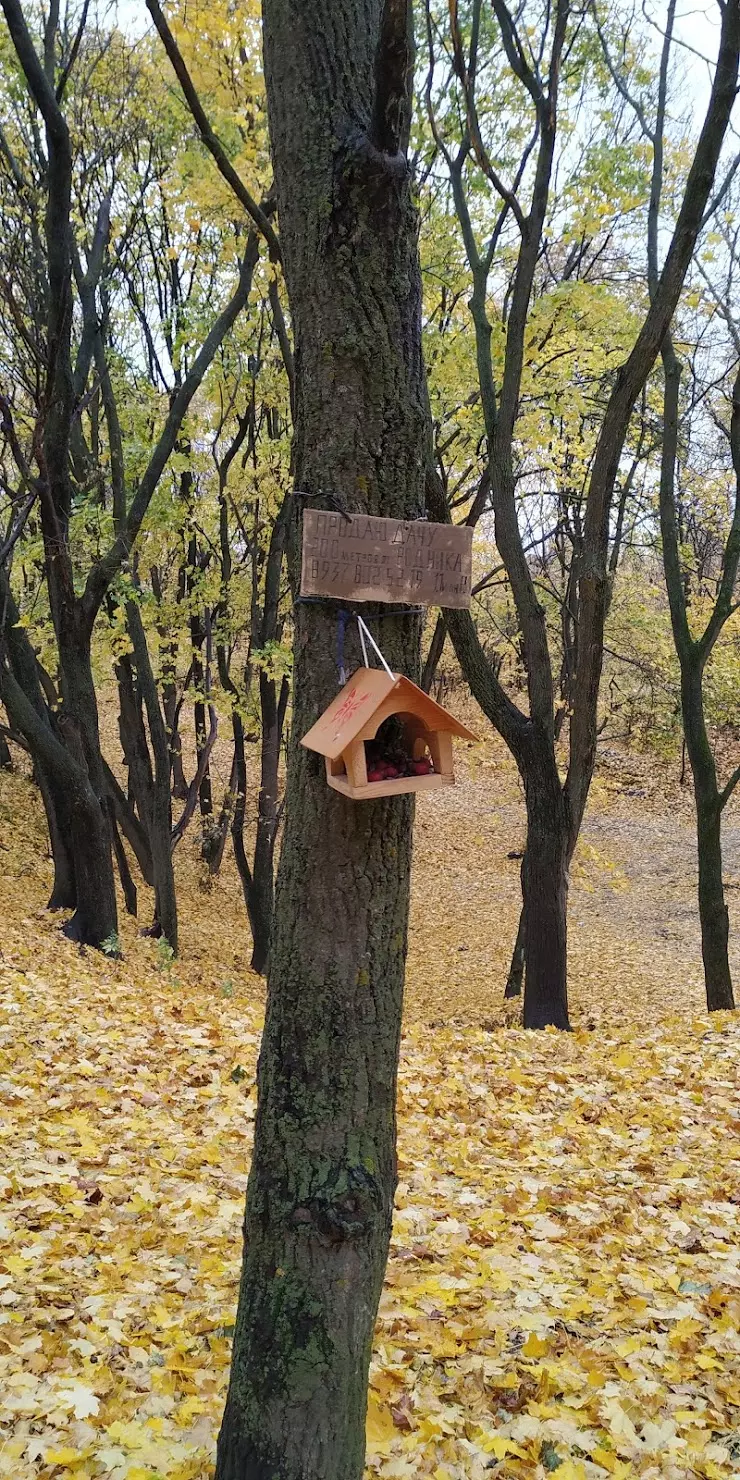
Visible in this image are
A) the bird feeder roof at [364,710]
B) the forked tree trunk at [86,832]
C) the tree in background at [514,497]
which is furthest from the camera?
the forked tree trunk at [86,832]

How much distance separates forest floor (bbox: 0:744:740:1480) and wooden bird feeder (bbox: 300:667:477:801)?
1.83m

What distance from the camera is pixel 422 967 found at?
13367 millimetres

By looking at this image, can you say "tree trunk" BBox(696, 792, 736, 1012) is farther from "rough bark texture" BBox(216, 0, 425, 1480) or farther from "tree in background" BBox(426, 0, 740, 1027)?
"rough bark texture" BBox(216, 0, 425, 1480)

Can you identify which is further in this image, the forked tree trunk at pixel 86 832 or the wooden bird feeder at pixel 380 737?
the forked tree trunk at pixel 86 832

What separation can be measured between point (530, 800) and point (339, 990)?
4.90 meters

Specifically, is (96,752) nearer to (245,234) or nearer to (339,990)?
(245,234)

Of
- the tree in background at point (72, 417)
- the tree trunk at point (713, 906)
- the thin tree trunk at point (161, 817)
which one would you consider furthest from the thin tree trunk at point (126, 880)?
the tree trunk at point (713, 906)

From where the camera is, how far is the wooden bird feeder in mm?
Answer: 1874

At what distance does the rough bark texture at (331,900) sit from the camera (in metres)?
2.00

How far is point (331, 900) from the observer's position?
2.03 m

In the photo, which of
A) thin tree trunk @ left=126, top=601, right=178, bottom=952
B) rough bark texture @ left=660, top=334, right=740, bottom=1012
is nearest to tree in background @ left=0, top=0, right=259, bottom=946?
thin tree trunk @ left=126, top=601, right=178, bottom=952

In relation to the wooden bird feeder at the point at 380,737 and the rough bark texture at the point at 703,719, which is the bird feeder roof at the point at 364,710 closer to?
the wooden bird feeder at the point at 380,737

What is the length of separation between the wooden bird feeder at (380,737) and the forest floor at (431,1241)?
6.01 feet

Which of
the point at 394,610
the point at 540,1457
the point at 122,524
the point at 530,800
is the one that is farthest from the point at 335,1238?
the point at 122,524
